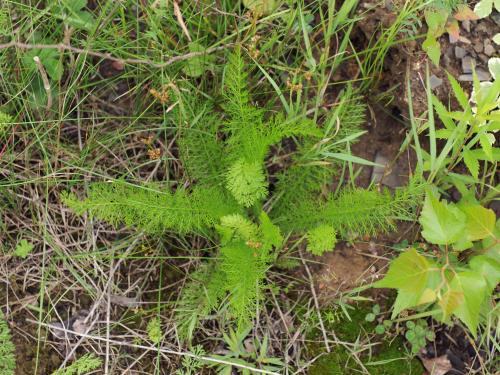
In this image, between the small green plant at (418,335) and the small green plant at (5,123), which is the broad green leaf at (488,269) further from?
the small green plant at (5,123)

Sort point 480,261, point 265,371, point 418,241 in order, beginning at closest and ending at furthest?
point 480,261 → point 265,371 → point 418,241

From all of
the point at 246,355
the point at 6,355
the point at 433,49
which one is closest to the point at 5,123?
the point at 6,355

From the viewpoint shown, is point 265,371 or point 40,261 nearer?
point 265,371

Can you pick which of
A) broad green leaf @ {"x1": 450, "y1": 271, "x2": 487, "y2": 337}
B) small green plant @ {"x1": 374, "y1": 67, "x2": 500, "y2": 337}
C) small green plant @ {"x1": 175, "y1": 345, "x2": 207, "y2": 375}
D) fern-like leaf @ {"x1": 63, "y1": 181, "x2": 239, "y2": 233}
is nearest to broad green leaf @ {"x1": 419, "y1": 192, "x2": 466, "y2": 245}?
small green plant @ {"x1": 374, "y1": 67, "x2": 500, "y2": 337}

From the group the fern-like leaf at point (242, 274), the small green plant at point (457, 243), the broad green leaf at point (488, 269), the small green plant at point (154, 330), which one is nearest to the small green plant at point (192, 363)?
the small green plant at point (154, 330)

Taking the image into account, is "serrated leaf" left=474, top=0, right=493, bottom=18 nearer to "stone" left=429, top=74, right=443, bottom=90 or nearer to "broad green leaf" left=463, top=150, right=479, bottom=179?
"stone" left=429, top=74, right=443, bottom=90

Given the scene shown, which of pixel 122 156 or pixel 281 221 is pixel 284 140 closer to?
pixel 281 221

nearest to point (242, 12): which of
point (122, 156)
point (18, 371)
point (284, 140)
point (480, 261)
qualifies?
point (284, 140)
